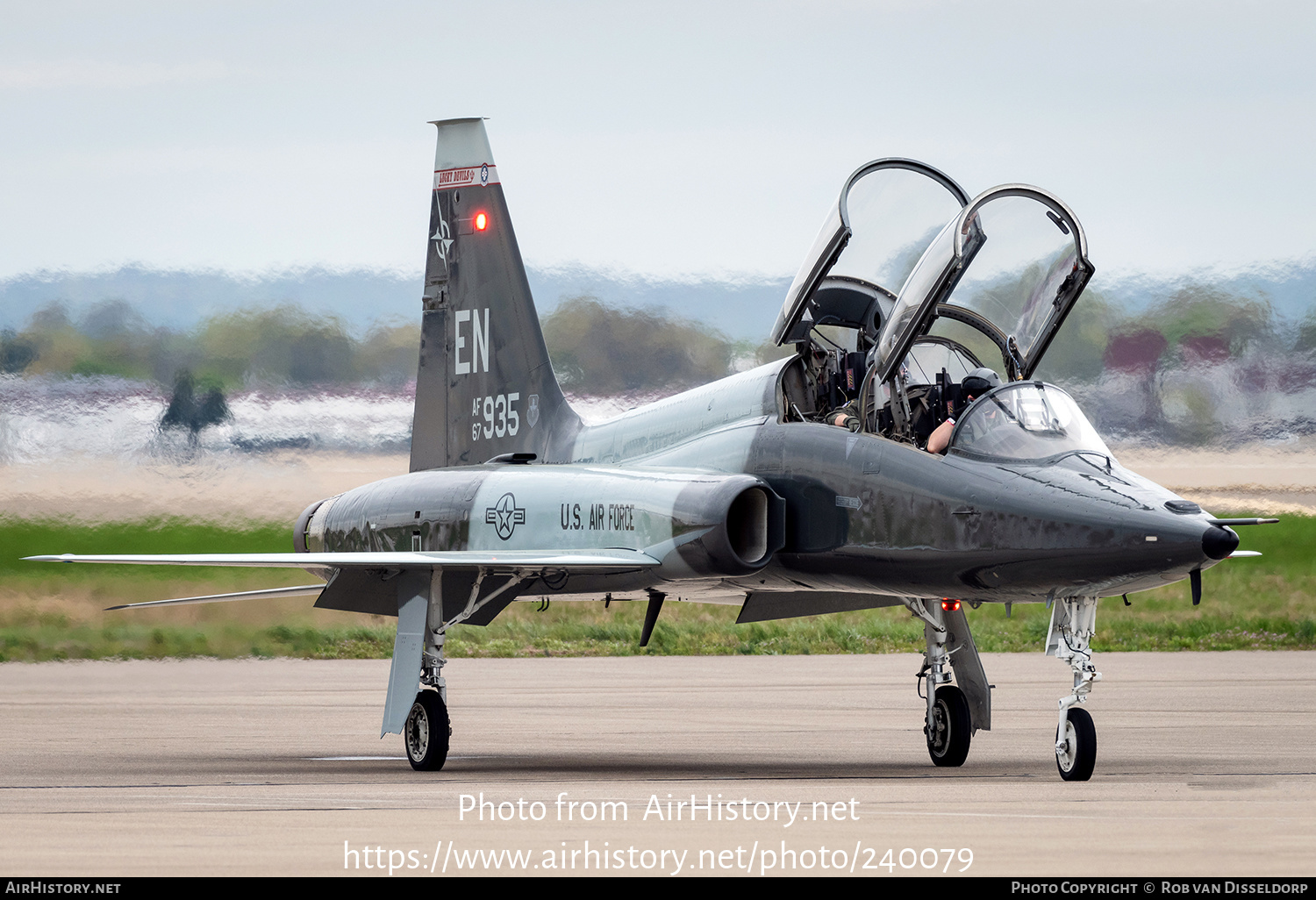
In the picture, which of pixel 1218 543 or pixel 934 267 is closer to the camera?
pixel 1218 543

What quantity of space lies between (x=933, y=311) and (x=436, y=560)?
3.78 m

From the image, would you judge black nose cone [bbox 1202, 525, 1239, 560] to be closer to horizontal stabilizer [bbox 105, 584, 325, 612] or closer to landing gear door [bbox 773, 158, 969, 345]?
landing gear door [bbox 773, 158, 969, 345]

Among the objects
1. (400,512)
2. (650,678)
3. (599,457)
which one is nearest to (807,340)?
(599,457)

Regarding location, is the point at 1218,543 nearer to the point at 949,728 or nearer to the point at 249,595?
the point at 949,728

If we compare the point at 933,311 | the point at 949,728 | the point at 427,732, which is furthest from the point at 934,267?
the point at 427,732

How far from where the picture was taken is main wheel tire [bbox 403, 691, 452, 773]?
41.9 feet

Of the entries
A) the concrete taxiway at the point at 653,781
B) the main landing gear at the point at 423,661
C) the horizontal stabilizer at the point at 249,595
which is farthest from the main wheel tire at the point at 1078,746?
the horizontal stabilizer at the point at 249,595

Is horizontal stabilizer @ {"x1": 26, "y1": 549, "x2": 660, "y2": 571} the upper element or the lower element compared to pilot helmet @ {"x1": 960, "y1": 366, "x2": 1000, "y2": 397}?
lower

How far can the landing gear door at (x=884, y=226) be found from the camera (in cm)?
1238

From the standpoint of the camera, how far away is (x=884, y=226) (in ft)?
41.5

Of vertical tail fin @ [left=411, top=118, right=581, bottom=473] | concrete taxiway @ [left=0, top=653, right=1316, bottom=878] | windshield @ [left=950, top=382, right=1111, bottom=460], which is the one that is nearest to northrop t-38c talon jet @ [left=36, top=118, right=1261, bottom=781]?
windshield @ [left=950, top=382, right=1111, bottom=460]

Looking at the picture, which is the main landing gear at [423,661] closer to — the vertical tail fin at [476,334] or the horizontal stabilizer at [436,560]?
the horizontal stabilizer at [436,560]

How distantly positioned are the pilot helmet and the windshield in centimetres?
56

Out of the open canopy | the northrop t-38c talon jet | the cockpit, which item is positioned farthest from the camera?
the open canopy
